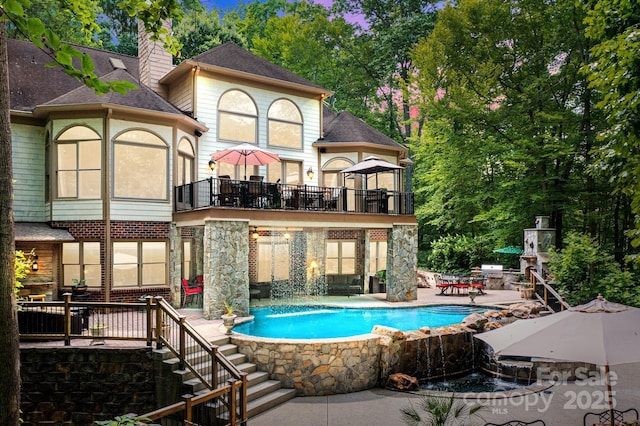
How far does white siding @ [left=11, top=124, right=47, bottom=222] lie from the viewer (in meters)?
14.5

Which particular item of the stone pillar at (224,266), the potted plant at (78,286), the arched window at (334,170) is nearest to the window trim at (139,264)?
the potted plant at (78,286)

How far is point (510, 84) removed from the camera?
2234cm

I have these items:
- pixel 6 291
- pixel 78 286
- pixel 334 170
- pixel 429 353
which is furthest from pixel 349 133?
pixel 6 291

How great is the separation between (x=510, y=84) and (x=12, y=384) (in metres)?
23.5

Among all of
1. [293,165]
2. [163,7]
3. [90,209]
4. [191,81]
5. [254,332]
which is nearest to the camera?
[163,7]

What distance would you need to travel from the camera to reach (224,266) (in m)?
13.4

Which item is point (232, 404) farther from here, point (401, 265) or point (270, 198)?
point (401, 265)

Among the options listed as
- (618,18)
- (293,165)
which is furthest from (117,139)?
(618,18)

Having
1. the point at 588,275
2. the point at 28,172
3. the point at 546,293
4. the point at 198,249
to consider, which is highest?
the point at 28,172

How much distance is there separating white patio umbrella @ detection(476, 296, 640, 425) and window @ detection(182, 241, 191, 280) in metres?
12.3

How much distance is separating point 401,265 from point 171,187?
9031 mm

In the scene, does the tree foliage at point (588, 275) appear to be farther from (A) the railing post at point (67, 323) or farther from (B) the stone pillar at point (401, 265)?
(A) the railing post at point (67, 323)

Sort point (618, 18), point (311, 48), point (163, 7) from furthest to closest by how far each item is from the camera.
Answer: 1. point (311, 48)
2. point (618, 18)
3. point (163, 7)

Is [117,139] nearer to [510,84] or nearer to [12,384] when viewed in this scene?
[12,384]
